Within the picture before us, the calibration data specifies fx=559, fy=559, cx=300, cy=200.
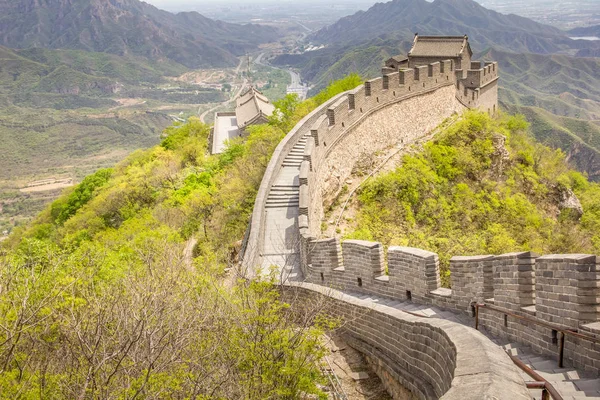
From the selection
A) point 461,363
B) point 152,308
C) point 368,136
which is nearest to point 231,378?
point 152,308

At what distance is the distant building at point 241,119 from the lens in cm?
4094

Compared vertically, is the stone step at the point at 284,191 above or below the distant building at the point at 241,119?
below

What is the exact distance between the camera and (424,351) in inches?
263

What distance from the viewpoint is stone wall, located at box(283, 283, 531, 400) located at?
14.4ft

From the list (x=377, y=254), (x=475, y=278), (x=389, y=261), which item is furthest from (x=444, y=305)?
(x=377, y=254)

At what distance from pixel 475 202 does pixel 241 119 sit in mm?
27189

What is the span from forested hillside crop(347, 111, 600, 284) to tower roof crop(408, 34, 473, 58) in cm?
693

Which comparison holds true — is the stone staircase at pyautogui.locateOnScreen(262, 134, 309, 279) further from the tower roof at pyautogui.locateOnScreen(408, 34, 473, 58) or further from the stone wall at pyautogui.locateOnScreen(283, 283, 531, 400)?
the tower roof at pyautogui.locateOnScreen(408, 34, 473, 58)

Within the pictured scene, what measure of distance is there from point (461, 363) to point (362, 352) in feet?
14.2

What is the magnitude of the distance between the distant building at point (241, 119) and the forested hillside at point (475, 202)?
1740 cm

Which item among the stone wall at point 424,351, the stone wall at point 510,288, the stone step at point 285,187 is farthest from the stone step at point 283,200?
the stone wall at point 510,288

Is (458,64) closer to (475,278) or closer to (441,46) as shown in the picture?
(441,46)

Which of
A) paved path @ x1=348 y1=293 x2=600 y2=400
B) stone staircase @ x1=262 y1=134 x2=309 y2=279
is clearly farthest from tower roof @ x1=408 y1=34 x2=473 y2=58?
paved path @ x1=348 y1=293 x2=600 y2=400

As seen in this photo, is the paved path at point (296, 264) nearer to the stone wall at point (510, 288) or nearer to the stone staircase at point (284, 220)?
the stone staircase at point (284, 220)
